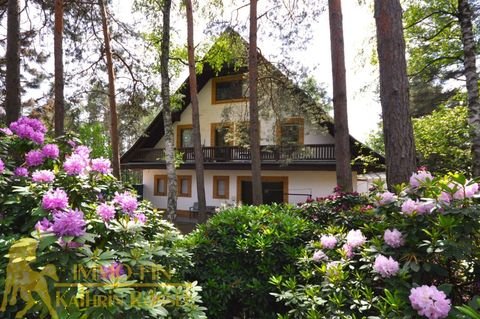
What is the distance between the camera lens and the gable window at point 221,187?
1700cm

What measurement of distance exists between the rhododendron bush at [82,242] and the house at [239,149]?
902 centimetres

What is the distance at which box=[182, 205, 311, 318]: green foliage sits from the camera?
3.42 m

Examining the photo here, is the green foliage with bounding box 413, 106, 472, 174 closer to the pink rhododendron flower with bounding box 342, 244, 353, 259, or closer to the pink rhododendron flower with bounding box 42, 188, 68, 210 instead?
the pink rhododendron flower with bounding box 342, 244, 353, 259

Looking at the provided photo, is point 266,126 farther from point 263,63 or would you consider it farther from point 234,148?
point 263,63

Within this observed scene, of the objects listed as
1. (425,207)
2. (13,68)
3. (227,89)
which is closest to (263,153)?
(227,89)

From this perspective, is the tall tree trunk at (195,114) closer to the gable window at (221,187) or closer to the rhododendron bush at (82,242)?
the gable window at (221,187)

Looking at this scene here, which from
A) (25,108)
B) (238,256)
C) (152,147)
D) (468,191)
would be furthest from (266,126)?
(468,191)

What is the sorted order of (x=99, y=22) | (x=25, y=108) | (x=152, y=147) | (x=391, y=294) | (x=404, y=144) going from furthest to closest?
1. (x=152, y=147)
2. (x=25, y=108)
3. (x=99, y=22)
4. (x=404, y=144)
5. (x=391, y=294)

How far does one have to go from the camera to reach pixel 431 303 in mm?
1776

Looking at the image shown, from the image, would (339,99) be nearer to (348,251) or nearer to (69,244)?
(348,251)

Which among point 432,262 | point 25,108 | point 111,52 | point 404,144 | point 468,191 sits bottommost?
point 432,262

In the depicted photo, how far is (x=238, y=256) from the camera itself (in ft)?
12.1

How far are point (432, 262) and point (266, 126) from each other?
1371 centimetres

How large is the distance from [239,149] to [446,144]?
847 centimetres
